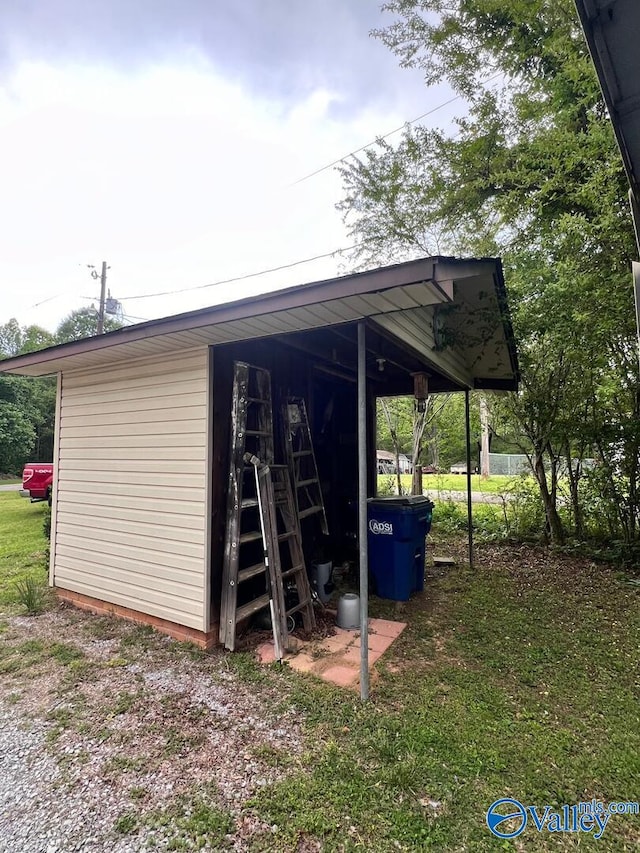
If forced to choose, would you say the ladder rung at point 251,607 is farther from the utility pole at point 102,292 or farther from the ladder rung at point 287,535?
the utility pole at point 102,292

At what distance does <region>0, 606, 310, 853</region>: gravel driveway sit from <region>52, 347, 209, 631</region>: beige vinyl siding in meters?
0.52

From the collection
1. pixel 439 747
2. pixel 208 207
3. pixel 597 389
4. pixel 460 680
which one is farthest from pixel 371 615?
pixel 208 207

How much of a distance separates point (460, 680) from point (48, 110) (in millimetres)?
10278

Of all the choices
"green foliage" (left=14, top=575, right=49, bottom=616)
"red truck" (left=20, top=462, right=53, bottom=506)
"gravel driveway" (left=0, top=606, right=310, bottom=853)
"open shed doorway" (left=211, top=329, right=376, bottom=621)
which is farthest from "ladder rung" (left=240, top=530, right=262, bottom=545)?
"red truck" (left=20, top=462, right=53, bottom=506)

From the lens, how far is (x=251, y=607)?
121 inches

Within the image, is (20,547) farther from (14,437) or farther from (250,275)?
(14,437)

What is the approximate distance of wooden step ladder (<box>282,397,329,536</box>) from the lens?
12.5 ft

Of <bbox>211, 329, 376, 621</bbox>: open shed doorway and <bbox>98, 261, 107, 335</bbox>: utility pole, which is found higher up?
<bbox>98, 261, 107, 335</bbox>: utility pole

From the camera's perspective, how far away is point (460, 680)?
2.58m

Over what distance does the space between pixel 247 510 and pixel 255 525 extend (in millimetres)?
159

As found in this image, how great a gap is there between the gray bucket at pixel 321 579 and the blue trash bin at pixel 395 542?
476mm

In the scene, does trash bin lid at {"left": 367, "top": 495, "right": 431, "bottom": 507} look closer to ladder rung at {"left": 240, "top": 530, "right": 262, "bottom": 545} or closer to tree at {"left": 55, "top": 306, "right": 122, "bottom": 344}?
ladder rung at {"left": 240, "top": 530, "right": 262, "bottom": 545}

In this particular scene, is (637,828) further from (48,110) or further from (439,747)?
(48,110)

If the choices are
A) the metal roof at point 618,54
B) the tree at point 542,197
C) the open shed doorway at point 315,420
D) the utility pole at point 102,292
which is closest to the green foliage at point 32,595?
the open shed doorway at point 315,420
